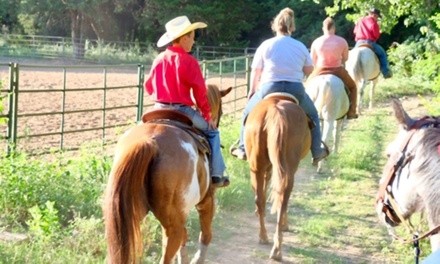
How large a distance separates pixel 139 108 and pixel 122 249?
23.3 ft

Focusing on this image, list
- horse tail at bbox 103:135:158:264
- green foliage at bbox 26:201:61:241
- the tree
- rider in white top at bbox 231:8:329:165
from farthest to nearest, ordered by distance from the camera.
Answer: the tree
rider in white top at bbox 231:8:329:165
green foliage at bbox 26:201:61:241
horse tail at bbox 103:135:158:264

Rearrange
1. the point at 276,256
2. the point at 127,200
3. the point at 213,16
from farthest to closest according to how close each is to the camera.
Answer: the point at 213,16
the point at 276,256
the point at 127,200

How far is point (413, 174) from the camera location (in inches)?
131

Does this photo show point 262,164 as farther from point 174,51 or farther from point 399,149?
point 399,149

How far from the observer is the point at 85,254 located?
618 centimetres

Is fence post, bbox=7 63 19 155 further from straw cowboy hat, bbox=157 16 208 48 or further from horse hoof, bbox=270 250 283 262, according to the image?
horse hoof, bbox=270 250 283 262

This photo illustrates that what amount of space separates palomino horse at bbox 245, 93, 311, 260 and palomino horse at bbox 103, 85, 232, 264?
4.58ft

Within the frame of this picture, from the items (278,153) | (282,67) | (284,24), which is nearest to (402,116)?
(278,153)

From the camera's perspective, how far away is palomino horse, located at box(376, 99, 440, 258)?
320 cm

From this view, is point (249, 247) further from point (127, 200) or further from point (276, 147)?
point (127, 200)

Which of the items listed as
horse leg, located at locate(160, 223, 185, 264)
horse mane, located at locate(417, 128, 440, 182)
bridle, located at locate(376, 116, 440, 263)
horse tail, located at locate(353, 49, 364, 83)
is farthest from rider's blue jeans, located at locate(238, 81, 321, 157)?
horse tail, located at locate(353, 49, 364, 83)

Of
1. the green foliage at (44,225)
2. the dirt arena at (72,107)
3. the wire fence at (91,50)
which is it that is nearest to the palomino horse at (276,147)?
the green foliage at (44,225)

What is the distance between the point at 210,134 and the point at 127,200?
143cm

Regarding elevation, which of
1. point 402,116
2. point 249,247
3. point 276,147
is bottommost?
point 249,247
